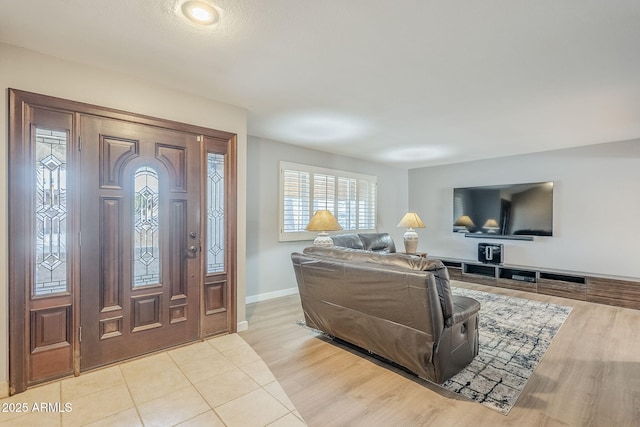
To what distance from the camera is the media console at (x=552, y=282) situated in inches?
168

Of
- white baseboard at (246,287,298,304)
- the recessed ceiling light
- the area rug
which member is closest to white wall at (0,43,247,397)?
white baseboard at (246,287,298,304)

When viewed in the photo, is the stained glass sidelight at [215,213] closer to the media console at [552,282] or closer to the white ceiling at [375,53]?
the white ceiling at [375,53]

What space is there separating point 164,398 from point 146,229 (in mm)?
1395

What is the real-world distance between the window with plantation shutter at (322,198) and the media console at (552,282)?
2.05m

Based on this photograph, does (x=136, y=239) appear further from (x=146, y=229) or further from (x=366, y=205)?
(x=366, y=205)

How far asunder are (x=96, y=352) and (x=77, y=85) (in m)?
2.18

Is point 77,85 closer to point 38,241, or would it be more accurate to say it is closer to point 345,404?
point 38,241

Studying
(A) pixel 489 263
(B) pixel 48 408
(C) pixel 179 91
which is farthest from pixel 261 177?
(A) pixel 489 263

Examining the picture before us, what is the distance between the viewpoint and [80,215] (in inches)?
94.4

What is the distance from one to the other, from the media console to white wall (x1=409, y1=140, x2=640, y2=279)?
0.39m

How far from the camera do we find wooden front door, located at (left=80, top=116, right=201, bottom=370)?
8.05ft

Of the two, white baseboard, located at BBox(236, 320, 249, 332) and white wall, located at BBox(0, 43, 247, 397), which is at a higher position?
white wall, located at BBox(0, 43, 247, 397)

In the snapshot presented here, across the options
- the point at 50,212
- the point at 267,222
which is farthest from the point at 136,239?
the point at 267,222

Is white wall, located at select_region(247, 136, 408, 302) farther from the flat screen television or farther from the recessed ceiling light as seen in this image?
the flat screen television
